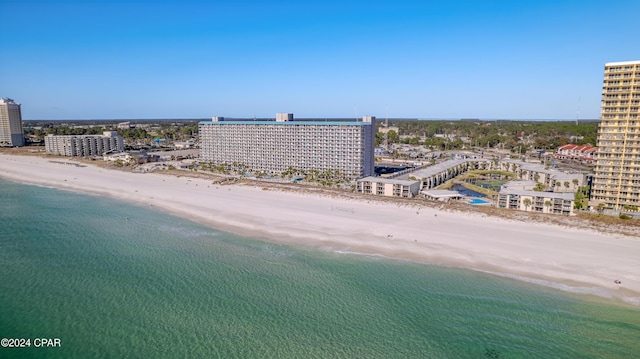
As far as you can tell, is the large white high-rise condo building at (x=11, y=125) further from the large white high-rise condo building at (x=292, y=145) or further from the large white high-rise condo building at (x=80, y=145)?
the large white high-rise condo building at (x=292, y=145)

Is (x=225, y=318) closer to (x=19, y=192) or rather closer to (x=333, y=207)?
(x=333, y=207)

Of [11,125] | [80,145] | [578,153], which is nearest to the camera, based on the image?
[578,153]

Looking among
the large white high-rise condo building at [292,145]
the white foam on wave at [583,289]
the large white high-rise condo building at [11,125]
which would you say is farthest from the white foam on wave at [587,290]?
the large white high-rise condo building at [11,125]

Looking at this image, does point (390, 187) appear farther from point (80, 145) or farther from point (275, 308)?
point (80, 145)

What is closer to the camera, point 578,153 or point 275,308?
point 275,308

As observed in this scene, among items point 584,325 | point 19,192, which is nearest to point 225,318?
point 584,325

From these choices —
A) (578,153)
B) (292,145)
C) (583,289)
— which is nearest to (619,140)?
(583,289)
